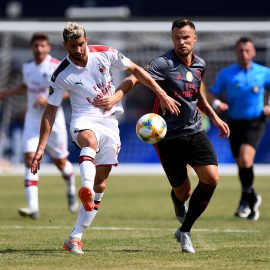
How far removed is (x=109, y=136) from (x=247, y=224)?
4053 millimetres

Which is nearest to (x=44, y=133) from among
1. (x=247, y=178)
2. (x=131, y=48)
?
(x=247, y=178)

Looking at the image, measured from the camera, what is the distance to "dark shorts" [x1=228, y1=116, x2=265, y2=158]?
14.4m

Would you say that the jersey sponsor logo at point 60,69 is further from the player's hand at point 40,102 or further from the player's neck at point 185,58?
the player's hand at point 40,102

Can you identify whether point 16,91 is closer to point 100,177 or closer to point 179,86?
point 100,177

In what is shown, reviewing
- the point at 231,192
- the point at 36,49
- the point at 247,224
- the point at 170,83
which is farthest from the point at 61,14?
the point at 170,83

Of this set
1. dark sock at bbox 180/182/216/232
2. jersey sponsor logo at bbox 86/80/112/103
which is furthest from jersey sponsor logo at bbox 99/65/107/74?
dark sock at bbox 180/182/216/232

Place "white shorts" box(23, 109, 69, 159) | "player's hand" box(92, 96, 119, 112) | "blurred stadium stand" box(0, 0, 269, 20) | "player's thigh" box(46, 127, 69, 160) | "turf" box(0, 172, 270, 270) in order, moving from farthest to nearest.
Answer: "blurred stadium stand" box(0, 0, 269, 20)
"player's thigh" box(46, 127, 69, 160)
"white shorts" box(23, 109, 69, 159)
"player's hand" box(92, 96, 119, 112)
"turf" box(0, 172, 270, 270)

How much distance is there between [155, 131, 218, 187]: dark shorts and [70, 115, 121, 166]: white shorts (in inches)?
20.4

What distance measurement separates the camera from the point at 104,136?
31.9ft

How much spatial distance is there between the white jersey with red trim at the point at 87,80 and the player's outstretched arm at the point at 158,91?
9.1 inches

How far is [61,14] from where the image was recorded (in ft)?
122

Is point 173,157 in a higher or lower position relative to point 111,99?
lower

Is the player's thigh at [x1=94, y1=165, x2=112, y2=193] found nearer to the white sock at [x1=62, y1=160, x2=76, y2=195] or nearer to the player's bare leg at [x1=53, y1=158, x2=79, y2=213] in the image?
the player's bare leg at [x1=53, y1=158, x2=79, y2=213]

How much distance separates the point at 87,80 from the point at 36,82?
5609 millimetres
